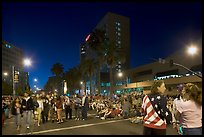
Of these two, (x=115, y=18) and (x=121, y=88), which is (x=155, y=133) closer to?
(x=121, y=88)

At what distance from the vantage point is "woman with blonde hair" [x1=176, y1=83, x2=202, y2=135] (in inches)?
198

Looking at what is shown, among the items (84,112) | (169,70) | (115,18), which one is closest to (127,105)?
(84,112)

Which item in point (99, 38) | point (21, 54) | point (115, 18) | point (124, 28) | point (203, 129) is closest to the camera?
point (203, 129)

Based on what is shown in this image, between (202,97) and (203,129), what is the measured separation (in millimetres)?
615

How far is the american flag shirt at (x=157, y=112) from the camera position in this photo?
5043 mm

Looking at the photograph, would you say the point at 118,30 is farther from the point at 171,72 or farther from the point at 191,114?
the point at 191,114

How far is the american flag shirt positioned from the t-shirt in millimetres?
340

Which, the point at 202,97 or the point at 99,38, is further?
the point at 99,38

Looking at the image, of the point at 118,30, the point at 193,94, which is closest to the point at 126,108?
the point at 193,94

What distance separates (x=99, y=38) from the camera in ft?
155

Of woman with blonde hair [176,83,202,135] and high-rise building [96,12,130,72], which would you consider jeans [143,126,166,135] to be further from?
high-rise building [96,12,130,72]

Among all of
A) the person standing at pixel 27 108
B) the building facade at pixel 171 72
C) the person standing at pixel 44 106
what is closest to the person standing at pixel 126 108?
the person standing at pixel 44 106

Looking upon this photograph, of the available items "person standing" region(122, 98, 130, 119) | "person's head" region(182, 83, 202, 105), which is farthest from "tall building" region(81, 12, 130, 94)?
"person's head" region(182, 83, 202, 105)

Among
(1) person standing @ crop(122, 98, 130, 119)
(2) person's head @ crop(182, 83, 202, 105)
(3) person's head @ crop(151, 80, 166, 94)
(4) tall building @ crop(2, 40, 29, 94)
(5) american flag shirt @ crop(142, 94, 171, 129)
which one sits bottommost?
(1) person standing @ crop(122, 98, 130, 119)
